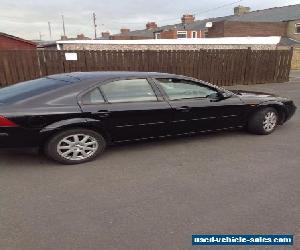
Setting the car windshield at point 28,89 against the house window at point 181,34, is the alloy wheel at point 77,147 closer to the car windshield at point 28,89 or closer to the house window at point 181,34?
the car windshield at point 28,89

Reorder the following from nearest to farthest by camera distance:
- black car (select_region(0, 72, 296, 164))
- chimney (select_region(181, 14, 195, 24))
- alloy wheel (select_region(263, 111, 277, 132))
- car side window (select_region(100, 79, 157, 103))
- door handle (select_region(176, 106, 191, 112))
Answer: black car (select_region(0, 72, 296, 164)), car side window (select_region(100, 79, 157, 103)), door handle (select_region(176, 106, 191, 112)), alloy wheel (select_region(263, 111, 277, 132)), chimney (select_region(181, 14, 195, 24))

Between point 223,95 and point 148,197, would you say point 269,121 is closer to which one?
point 223,95

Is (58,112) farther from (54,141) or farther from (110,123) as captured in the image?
(110,123)

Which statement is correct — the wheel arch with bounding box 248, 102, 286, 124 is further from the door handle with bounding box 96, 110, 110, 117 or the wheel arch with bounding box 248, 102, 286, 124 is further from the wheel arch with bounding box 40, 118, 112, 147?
the wheel arch with bounding box 40, 118, 112, 147

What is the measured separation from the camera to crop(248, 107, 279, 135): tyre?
5363 mm

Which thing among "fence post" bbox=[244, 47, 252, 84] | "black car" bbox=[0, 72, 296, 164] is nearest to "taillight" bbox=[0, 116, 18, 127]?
"black car" bbox=[0, 72, 296, 164]

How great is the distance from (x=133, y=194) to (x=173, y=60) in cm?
914

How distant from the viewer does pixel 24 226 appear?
8.62ft

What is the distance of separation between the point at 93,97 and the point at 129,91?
0.58 meters

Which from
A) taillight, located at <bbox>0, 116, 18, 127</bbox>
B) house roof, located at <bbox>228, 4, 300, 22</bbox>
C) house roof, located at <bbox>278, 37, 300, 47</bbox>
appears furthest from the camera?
house roof, located at <bbox>228, 4, 300, 22</bbox>

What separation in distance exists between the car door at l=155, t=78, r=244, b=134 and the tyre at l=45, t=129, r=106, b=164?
130 centimetres

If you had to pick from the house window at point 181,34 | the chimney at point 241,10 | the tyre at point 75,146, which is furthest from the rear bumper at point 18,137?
the chimney at point 241,10

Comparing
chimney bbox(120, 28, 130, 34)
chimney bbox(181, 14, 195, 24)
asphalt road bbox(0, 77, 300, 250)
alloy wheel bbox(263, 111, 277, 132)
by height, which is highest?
chimney bbox(181, 14, 195, 24)

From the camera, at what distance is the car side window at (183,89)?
4.61 m
